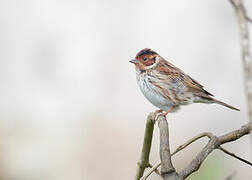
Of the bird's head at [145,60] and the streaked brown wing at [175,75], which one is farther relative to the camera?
the streaked brown wing at [175,75]

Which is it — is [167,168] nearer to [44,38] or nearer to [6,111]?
[6,111]

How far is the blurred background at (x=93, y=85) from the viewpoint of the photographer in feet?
17.4

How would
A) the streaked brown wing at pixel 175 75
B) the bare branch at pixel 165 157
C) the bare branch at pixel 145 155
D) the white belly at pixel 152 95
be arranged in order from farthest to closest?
the streaked brown wing at pixel 175 75
the white belly at pixel 152 95
the bare branch at pixel 145 155
the bare branch at pixel 165 157

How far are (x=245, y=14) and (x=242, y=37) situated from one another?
0.07 metres

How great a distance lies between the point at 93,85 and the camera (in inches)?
254

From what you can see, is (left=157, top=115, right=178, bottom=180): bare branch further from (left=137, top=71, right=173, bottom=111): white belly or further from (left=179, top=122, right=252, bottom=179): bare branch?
(left=137, top=71, right=173, bottom=111): white belly

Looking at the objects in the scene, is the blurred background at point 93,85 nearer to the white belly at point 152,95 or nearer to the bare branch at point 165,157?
the white belly at point 152,95

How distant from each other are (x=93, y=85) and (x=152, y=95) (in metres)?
2.80

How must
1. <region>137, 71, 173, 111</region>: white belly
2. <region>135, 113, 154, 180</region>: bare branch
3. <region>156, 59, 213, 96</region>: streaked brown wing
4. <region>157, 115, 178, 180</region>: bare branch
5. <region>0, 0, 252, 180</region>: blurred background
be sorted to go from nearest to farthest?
<region>157, 115, 178, 180</region>: bare branch < <region>135, 113, 154, 180</region>: bare branch < <region>137, 71, 173, 111</region>: white belly < <region>156, 59, 213, 96</region>: streaked brown wing < <region>0, 0, 252, 180</region>: blurred background

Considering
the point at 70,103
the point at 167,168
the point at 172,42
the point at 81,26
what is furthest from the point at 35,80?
the point at 167,168

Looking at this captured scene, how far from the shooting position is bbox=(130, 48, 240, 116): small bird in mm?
3664

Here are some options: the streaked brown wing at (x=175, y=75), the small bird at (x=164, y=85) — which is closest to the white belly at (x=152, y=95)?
the small bird at (x=164, y=85)

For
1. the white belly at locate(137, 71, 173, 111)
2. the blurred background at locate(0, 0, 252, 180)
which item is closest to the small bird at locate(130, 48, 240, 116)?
the white belly at locate(137, 71, 173, 111)

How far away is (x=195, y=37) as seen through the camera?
688 cm
